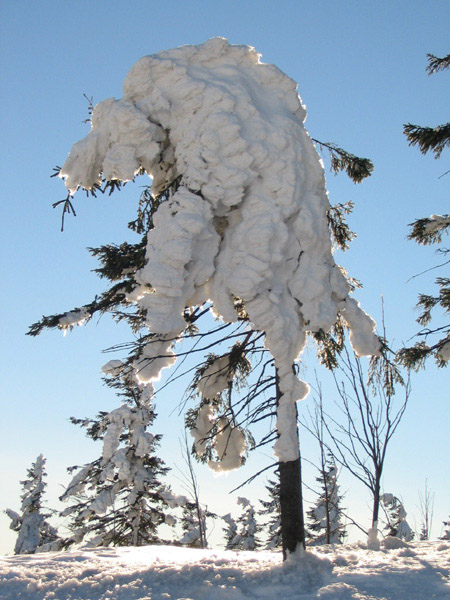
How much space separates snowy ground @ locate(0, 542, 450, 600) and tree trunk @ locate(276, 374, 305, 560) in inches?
12.7

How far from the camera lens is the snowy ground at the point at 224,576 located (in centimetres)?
Result: 526

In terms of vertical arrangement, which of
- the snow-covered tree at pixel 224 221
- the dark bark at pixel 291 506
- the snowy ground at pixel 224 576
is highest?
the snow-covered tree at pixel 224 221

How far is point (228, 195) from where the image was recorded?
7375 millimetres

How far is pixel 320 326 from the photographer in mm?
7195

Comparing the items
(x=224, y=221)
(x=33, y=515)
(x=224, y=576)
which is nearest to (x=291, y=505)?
(x=224, y=576)

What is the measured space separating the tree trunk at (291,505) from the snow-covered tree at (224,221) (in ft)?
0.05

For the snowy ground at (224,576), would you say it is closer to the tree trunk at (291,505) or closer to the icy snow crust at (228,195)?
the tree trunk at (291,505)

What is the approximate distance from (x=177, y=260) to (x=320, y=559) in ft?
12.7

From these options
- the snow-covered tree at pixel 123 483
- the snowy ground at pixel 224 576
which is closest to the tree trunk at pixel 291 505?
the snowy ground at pixel 224 576

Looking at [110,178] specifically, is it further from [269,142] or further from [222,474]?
[222,474]

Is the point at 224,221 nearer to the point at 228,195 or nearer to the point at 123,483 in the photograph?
the point at 228,195

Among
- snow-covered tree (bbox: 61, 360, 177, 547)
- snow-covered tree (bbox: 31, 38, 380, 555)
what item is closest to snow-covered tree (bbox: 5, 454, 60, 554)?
snow-covered tree (bbox: 61, 360, 177, 547)

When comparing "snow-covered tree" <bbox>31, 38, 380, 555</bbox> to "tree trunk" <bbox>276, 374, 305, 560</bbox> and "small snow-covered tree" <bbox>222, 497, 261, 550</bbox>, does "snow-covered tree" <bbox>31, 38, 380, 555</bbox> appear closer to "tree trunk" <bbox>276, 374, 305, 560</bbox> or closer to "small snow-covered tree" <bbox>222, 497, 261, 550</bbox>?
"tree trunk" <bbox>276, 374, 305, 560</bbox>

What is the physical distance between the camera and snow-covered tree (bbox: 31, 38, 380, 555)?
23.1 feet
